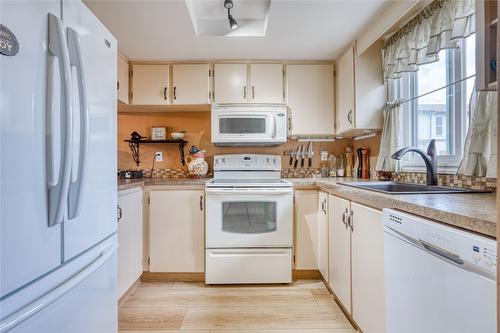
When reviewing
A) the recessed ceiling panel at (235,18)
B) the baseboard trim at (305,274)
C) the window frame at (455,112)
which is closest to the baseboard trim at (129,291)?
the baseboard trim at (305,274)

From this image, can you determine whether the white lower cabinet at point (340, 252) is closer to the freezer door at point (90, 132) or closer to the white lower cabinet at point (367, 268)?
the white lower cabinet at point (367, 268)

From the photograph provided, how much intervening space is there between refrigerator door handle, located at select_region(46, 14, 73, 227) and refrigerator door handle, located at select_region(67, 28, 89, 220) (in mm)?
52

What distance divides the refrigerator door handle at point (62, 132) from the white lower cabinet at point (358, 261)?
4.14ft

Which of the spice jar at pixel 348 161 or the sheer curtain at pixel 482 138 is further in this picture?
the spice jar at pixel 348 161

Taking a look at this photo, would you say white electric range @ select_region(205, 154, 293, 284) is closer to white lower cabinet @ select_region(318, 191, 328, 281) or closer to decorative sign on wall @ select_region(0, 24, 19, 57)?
white lower cabinet @ select_region(318, 191, 328, 281)

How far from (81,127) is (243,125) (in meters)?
1.71

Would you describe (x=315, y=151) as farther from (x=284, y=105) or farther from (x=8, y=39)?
(x=8, y=39)

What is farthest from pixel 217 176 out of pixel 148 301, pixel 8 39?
pixel 8 39

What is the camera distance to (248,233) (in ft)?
7.38

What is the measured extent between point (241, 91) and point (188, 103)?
1.71 ft

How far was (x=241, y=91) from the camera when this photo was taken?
2600mm

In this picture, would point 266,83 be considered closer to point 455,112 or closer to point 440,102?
point 440,102

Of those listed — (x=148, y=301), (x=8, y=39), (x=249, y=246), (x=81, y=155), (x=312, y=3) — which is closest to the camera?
(x=8, y=39)

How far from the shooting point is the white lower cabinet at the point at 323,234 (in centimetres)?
214
